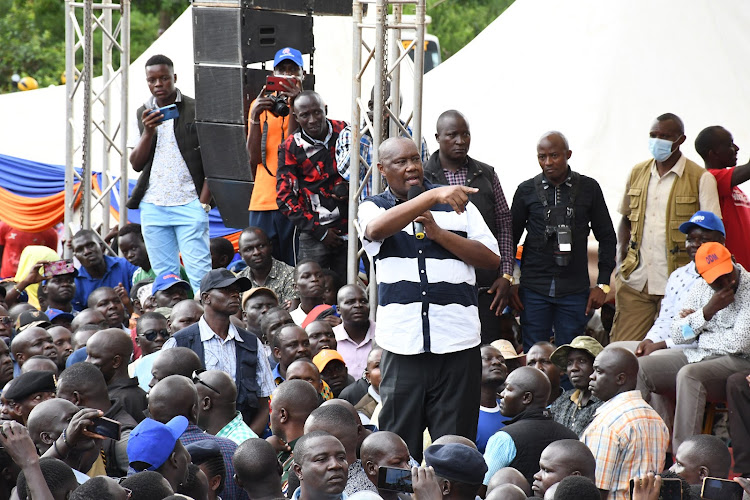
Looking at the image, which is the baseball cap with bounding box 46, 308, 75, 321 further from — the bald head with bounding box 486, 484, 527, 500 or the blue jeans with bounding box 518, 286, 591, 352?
the bald head with bounding box 486, 484, 527, 500

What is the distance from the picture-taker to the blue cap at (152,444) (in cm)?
478

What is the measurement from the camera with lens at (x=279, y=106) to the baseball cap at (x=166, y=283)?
5.05 feet

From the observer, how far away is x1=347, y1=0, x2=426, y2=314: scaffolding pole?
27.2ft

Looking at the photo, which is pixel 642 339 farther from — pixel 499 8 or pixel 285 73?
pixel 499 8

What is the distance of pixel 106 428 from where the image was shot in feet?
17.5

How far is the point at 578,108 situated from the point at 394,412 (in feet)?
17.7

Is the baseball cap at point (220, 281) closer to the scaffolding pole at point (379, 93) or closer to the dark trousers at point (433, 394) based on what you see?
the scaffolding pole at point (379, 93)

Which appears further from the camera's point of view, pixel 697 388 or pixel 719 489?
pixel 697 388

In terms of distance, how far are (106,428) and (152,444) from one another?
0.63 metres

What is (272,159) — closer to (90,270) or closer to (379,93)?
(379,93)

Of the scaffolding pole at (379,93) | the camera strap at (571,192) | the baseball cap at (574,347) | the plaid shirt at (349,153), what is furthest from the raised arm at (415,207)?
the plaid shirt at (349,153)

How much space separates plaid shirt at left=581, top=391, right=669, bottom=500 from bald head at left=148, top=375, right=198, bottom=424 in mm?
A: 1982

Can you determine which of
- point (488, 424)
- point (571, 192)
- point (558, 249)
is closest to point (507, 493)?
point (488, 424)

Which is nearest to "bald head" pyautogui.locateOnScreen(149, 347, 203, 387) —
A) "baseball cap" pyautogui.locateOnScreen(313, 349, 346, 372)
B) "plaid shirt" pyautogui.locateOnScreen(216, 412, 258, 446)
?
"plaid shirt" pyautogui.locateOnScreen(216, 412, 258, 446)
